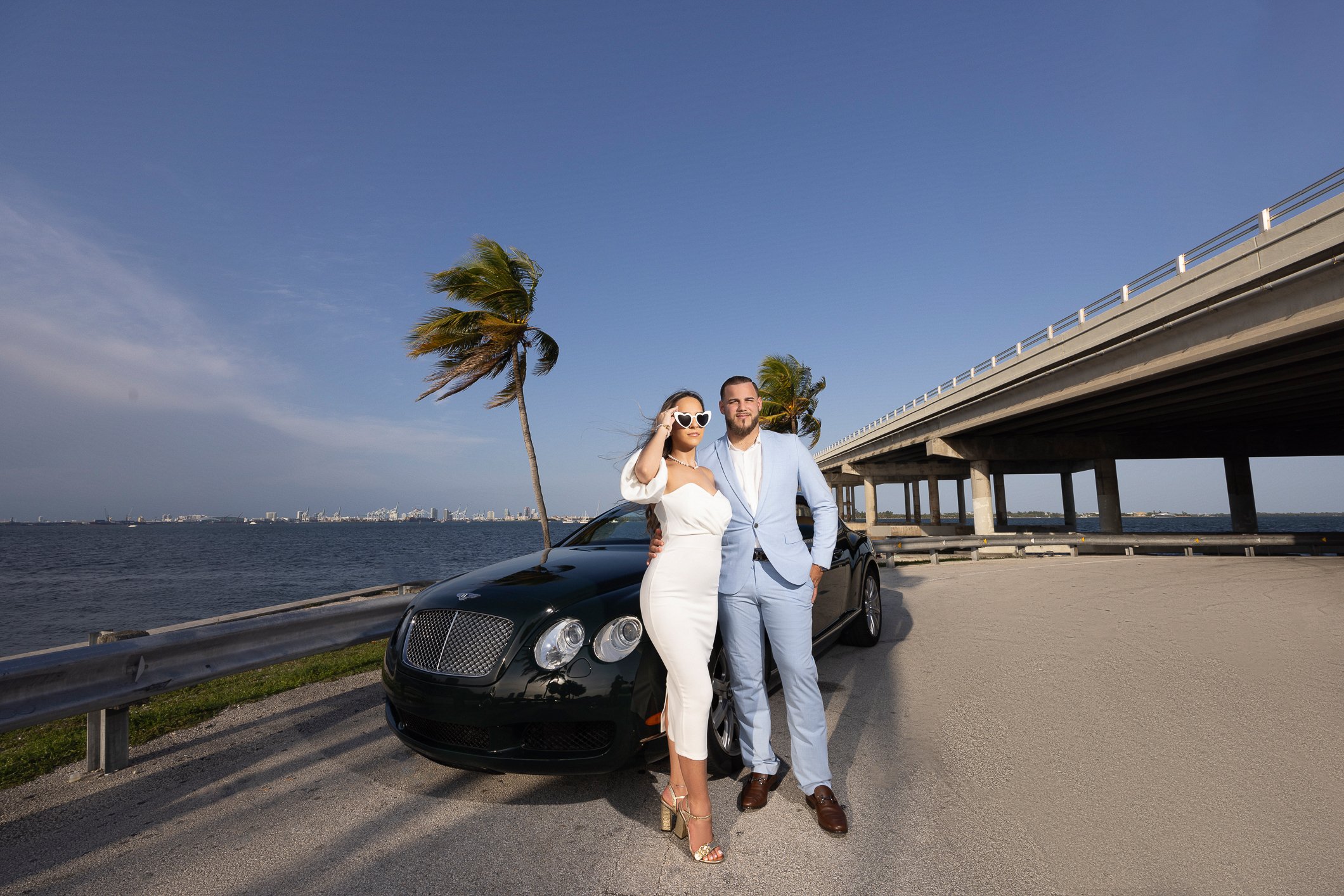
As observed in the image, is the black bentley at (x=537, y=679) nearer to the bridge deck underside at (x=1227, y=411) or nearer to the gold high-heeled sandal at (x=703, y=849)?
the gold high-heeled sandal at (x=703, y=849)

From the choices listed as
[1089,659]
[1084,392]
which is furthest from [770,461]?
[1084,392]

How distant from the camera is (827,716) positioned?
14.3 ft

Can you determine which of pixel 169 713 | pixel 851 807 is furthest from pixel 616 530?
pixel 169 713

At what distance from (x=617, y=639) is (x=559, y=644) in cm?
27

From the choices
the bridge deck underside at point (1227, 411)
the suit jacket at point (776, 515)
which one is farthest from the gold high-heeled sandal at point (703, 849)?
the bridge deck underside at point (1227, 411)

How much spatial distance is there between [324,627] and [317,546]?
204ft

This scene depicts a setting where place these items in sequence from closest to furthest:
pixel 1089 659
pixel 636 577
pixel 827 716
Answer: pixel 636 577
pixel 827 716
pixel 1089 659

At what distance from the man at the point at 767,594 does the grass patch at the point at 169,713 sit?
3.31 meters

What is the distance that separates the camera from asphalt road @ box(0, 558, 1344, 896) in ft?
8.02

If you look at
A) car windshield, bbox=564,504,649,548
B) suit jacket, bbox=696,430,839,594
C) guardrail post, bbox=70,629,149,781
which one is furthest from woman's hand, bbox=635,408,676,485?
guardrail post, bbox=70,629,149,781

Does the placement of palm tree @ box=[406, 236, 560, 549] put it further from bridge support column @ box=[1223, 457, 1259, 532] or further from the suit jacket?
bridge support column @ box=[1223, 457, 1259, 532]

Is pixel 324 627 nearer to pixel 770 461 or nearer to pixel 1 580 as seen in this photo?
pixel 770 461

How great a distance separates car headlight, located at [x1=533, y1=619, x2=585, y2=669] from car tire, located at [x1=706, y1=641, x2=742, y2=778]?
2.37 feet

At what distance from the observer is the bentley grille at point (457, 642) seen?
3.01 metres
